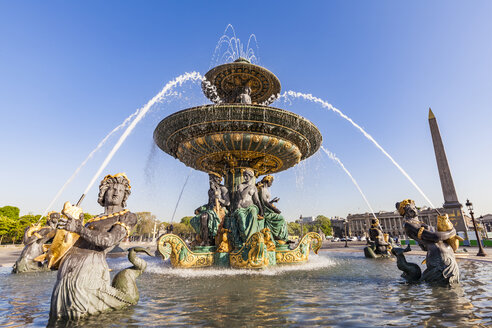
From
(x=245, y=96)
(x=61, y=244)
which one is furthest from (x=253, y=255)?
(x=245, y=96)

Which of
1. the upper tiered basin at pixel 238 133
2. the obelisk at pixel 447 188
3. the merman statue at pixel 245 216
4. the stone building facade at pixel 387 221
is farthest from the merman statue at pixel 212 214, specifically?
the stone building facade at pixel 387 221

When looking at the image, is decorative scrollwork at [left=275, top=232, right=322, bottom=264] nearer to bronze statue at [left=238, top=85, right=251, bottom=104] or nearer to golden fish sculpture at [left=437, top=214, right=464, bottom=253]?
golden fish sculpture at [left=437, top=214, right=464, bottom=253]

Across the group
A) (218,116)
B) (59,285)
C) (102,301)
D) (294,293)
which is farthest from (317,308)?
(218,116)

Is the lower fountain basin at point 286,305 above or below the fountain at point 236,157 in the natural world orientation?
below

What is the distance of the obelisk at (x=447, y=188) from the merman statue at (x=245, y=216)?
2589cm

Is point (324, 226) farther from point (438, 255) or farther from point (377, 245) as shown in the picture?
point (438, 255)

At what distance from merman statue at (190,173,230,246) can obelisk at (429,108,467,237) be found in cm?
2596

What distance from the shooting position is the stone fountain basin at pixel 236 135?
9344mm

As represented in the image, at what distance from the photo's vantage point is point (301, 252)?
9.64m

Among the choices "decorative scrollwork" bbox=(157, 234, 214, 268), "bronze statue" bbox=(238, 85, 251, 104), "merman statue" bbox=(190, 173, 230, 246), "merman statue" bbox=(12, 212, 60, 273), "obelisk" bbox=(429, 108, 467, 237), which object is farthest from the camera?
"obelisk" bbox=(429, 108, 467, 237)

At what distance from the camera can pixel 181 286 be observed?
535 cm

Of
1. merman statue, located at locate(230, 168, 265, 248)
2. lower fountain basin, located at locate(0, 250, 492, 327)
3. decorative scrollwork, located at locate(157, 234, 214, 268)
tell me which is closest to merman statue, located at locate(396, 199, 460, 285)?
lower fountain basin, located at locate(0, 250, 492, 327)

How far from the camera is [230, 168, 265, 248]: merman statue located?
27.3 feet

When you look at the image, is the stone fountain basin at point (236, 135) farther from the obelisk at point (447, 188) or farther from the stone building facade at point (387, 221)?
the stone building facade at point (387, 221)
